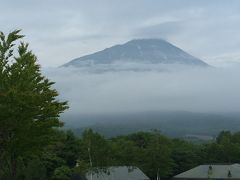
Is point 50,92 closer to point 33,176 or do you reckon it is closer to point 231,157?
Result: point 33,176

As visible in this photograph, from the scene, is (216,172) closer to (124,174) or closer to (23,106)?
(124,174)

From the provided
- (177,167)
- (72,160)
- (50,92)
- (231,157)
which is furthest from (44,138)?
(231,157)

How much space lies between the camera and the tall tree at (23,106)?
59.8 ft

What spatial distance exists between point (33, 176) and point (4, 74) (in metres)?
43.8

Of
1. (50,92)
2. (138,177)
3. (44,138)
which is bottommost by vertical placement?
(138,177)

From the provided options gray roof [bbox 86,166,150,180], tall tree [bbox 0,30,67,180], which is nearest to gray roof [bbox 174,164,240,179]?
gray roof [bbox 86,166,150,180]

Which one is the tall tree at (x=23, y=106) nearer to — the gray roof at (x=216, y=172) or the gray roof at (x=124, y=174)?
the gray roof at (x=124, y=174)

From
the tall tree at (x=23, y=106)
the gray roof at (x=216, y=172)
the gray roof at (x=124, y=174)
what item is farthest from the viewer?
the gray roof at (x=216, y=172)

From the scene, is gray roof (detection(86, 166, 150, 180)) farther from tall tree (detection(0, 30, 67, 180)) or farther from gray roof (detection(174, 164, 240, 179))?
tall tree (detection(0, 30, 67, 180))

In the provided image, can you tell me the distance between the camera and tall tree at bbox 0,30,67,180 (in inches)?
718

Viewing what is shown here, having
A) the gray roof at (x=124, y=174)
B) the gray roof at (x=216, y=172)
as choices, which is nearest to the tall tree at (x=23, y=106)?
the gray roof at (x=124, y=174)

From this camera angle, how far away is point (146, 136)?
308 feet

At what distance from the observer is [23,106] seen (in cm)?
1862

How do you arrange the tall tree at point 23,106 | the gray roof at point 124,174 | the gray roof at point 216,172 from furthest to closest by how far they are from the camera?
1. the gray roof at point 216,172
2. the gray roof at point 124,174
3. the tall tree at point 23,106
